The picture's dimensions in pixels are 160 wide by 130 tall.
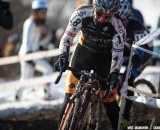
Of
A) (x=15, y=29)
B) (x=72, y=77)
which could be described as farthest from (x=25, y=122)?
(x=15, y=29)

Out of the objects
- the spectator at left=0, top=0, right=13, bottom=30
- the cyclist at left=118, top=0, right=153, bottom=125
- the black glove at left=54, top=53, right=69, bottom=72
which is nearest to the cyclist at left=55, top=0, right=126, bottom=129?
the black glove at left=54, top=53, right=69, bottom=72

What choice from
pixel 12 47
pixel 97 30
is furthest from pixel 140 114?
pixel 12 47

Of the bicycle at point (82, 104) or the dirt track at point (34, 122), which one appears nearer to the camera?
the bicycle at point (82, 104)

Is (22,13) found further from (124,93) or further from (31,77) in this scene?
(124,93)

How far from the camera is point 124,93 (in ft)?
21.5

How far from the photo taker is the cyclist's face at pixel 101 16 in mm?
6175

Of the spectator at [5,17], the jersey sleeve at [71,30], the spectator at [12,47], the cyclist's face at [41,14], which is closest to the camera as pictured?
the jersey sleeve at [71,30]

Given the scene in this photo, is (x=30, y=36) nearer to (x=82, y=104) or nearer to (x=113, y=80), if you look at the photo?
(x=82, y=104)

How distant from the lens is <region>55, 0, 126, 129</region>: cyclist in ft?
20.2

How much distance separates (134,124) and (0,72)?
9.13 metres

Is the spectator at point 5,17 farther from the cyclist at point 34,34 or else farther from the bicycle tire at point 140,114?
the bicycle tire at point 140,114

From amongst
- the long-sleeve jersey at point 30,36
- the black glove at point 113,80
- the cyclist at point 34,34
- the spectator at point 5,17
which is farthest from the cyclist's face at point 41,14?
the black glove at point 113,80

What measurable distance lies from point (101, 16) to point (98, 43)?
45 cm

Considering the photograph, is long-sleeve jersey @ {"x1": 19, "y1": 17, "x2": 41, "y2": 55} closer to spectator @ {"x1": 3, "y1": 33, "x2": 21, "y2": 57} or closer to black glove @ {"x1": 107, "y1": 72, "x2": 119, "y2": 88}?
black glove @ {"x1": 107, "y1": 72, "x2": 119, "y2": 88}
